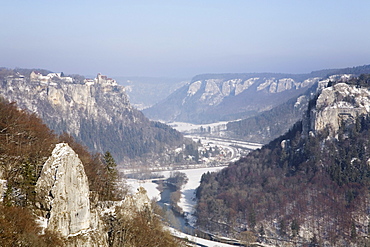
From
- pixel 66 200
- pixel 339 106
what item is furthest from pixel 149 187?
pixel 66 200

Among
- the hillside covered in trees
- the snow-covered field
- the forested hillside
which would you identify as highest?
the hillside covered in trees

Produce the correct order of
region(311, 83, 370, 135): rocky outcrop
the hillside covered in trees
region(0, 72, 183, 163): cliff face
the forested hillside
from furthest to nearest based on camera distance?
1. region(0, 72, 183, 163): cliff face
2. region(311, 83, 370, 135): rocky outcrop
3. the forested hillside
4. the hillside covered in trees

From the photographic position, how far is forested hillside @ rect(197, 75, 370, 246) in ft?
162

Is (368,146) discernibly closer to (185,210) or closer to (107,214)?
(185,210)

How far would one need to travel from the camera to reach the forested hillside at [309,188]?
162 feet

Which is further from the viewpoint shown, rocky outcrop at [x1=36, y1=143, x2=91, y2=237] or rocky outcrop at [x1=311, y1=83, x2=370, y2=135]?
rocky outcrop at [x1=311, y1=83, x2=370, y2=135]

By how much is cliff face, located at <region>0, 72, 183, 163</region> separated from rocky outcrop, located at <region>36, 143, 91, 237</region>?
8397 centimetres

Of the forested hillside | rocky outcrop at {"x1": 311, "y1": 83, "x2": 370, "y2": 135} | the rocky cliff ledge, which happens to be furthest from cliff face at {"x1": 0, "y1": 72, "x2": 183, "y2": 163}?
the rocky cliff ledge

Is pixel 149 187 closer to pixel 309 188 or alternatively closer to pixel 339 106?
pixel 309 188

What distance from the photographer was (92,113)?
406 feet

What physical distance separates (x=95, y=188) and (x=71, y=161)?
18.4 feet

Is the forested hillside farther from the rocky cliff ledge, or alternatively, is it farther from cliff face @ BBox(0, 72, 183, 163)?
cliff face @ BBox(0, 72, 183, 163)

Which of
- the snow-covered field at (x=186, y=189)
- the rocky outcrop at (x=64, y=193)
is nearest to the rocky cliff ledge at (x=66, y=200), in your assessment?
the rocky outcrop at (x=64, y=193)

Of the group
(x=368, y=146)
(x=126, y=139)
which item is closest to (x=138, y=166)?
(x=126, y=139)
